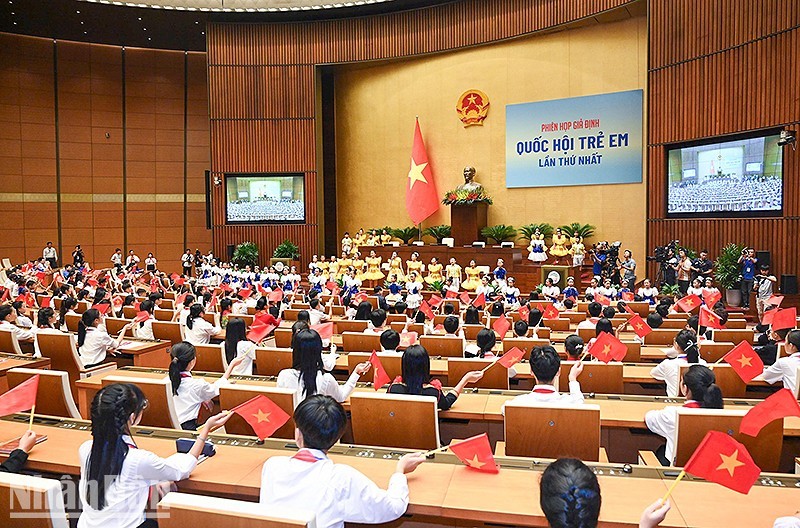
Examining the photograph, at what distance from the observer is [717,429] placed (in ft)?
9.82

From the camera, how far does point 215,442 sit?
3.25 metres

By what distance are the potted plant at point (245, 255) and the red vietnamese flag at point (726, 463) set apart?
18551mm

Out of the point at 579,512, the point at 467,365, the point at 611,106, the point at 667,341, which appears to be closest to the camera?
the point at 579,512

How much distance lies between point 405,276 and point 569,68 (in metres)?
7.62

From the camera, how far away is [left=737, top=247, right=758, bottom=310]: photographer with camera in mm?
11617

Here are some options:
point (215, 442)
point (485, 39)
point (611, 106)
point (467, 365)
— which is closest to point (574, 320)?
point (467, 365)

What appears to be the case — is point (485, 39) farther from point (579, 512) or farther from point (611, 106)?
point (579, 512)

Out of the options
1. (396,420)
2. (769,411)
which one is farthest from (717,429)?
(396,420)

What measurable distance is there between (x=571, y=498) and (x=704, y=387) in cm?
192

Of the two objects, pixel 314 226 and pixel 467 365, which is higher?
pixel 314 226

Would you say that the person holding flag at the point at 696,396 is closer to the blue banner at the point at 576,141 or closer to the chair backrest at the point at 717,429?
the chair backrest at the point at 717,429

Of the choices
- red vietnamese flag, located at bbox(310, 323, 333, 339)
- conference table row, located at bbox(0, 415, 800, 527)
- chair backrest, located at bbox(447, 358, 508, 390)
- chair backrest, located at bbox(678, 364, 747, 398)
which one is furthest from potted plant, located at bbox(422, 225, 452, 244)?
conference table row, located at bbox(0, 415, 800, 527)

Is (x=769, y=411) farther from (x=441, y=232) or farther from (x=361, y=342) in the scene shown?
(x=441, y=232)

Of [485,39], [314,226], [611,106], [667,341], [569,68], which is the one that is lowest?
[667,341]
